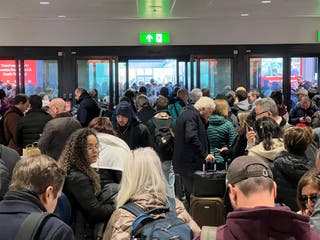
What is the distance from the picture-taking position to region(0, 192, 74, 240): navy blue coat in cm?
189

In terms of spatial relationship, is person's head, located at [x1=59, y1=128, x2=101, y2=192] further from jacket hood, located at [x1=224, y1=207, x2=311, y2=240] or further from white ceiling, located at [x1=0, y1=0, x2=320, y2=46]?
white ceiling, located at [x1=0, y1=0, x2=320, y2=46]

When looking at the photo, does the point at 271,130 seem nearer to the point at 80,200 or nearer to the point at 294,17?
the point at 80,200

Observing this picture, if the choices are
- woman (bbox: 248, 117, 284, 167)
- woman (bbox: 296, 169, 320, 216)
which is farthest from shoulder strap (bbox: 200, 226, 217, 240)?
woman (bbox: 248, 117, 284, 167)

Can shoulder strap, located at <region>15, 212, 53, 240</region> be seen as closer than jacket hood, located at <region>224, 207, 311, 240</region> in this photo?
No

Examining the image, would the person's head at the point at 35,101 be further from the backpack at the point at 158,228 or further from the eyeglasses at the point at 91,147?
the backpack at the point at 158,228

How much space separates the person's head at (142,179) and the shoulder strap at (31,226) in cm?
79

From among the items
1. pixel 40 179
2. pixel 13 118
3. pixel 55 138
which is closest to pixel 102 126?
pixel 55 138

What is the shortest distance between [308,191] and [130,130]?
2975 mm

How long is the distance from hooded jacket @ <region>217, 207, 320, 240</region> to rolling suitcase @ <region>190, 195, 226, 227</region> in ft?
10.9

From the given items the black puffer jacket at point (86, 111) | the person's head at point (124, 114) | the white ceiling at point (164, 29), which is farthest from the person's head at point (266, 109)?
the white ceiling at point (164, 29)

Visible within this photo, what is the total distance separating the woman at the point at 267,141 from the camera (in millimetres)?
4066

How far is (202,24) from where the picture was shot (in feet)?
44.7

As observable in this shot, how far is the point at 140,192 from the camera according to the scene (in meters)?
2.65

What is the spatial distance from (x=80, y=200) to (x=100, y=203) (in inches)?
5.6
